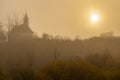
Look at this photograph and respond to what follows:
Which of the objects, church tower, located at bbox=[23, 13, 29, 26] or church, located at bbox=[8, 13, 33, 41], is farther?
church tower, located at bbox=[23, 13, 29, 26]

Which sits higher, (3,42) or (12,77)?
(3,42)

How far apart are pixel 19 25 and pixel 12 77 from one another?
224 feet

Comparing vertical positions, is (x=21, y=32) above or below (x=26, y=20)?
below

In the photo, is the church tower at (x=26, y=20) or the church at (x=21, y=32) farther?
the church tower at (x=26, y=20)

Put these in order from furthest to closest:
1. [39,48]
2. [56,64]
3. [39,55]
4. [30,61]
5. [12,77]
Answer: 1. [39,48]
2. [39,55]
3. [30,61]
4. [56,64]
5. [12,77]

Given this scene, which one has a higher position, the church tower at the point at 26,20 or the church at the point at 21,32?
the church tower at the point at 26,20

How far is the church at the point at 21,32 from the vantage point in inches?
4648

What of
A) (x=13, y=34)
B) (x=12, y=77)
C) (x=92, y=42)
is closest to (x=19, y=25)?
(x=13, y=34)

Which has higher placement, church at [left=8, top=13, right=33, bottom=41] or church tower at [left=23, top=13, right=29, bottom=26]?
church tower at [left=23, top=13, right=29, bottom=26]

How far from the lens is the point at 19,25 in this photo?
4756 inches

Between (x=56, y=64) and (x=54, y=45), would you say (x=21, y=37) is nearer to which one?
(x=54, y=45)

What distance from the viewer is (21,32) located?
125062mm

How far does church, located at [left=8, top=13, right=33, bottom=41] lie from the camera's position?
118062mm

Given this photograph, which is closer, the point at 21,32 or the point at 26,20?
the point at 21,32
